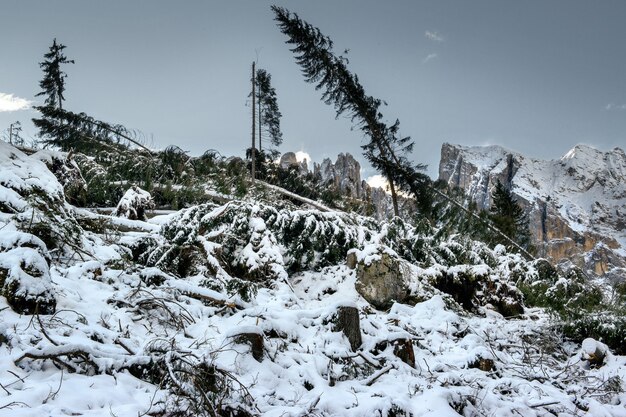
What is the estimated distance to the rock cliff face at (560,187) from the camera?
8262 cm

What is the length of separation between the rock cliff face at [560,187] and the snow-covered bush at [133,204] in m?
77.8

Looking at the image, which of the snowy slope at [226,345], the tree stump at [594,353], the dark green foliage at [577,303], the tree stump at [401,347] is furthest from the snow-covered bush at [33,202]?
the dark green foliage at [577,303]

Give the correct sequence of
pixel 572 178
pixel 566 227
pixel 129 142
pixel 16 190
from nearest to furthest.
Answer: pixel 16 190, pixel 129 142, pixel 566 227, pixel 572 178

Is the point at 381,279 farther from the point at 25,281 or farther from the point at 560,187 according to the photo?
the point at 560,187

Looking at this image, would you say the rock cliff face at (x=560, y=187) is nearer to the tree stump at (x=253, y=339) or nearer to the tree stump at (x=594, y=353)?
the tree stump at (x=594, y=353)

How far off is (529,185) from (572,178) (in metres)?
22.2

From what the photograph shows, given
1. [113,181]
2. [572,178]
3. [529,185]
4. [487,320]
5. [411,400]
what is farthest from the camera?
[572,178]

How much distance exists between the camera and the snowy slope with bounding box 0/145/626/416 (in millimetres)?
2439

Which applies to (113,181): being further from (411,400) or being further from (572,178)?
(572,178)

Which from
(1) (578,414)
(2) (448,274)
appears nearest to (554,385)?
(1) (578,414)

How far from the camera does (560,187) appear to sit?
9944 cm

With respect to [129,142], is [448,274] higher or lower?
lower

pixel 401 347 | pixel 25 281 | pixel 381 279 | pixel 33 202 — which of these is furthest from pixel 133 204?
pixel 401 347

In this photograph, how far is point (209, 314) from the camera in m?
4.20
